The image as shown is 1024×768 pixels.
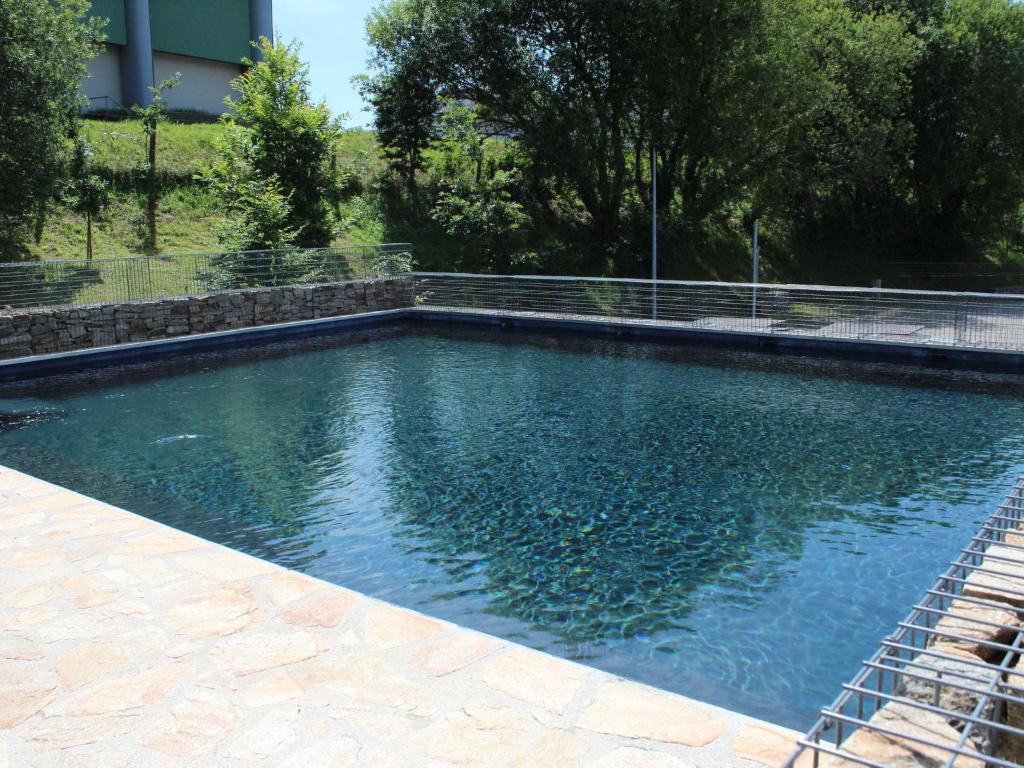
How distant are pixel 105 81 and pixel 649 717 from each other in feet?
91.7

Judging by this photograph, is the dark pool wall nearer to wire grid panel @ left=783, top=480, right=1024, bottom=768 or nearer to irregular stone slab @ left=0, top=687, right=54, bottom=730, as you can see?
irregular stone slab @ left=0, top=687, right=54, bottom=730

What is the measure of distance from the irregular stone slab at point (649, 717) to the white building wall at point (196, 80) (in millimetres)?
28768

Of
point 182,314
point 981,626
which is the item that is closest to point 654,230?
point 182,314

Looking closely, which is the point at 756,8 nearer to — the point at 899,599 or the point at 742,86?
the point at 742,86

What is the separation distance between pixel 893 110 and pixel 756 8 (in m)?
7.37

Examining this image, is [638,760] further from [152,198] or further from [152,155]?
[152,155]

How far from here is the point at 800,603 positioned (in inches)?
196

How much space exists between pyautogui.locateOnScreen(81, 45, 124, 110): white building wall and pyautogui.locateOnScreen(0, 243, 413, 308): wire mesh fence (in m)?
13.1

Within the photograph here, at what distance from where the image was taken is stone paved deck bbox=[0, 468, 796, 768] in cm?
302

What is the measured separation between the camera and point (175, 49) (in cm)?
2727

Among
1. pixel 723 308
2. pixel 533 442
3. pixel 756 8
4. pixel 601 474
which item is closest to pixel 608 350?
pixel 723 308

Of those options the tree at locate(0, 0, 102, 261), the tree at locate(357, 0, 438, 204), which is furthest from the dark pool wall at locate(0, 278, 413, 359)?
the tree at locate(357, 0, 438, 204)

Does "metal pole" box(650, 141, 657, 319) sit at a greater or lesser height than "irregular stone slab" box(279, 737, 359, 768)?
greater

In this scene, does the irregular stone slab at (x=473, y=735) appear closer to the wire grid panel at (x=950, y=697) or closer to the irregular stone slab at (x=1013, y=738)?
the wire grid panel at (x=950, y=697)
